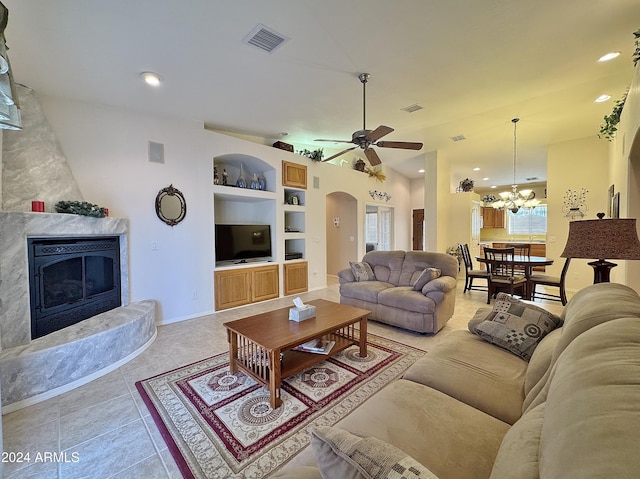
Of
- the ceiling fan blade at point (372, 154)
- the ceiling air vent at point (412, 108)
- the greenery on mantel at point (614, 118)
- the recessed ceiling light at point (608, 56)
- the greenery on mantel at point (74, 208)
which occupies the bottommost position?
the greenery on mantel at point (74, 208)

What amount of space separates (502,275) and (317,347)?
3863 mm

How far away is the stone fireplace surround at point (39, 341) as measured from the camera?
7.17 feet

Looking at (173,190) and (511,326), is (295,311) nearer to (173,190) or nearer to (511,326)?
(511,326)

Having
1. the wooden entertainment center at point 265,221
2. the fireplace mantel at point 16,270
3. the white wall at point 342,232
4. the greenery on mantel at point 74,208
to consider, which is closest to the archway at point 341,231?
the white wall at point 342,232

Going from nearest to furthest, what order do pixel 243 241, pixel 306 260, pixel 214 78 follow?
pixel 214 78 → pixel 243 241 → pixel 306 260

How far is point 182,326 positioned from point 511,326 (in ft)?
12.9

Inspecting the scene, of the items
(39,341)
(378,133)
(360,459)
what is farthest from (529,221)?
(39,341)

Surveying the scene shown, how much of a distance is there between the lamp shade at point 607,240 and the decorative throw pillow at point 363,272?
2.75 metres

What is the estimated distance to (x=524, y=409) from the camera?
50.2 inches

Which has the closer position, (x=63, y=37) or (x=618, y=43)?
(x=63, y=37)

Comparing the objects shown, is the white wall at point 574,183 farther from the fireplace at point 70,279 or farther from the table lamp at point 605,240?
the fireplace at point 70,279

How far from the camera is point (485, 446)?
1125mm

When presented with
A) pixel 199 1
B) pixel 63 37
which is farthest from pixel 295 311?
pixel 63 37

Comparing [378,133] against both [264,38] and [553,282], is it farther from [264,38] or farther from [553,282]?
[553,282]
